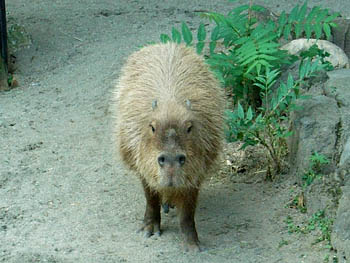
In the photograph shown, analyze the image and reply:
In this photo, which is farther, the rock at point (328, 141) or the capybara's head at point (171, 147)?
the rock at point (328, 141)

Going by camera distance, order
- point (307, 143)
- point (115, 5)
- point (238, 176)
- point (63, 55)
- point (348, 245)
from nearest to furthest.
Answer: point (348, 245)
point (307, 143)
point (238, 176)
point (63, 55)
point (115, 5)

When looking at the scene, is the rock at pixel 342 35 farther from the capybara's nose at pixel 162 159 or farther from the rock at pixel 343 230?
the capybara's nose at pixel 162 159

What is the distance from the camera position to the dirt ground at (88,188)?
4512 millimetres

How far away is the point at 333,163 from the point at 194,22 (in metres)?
Result: 4.10

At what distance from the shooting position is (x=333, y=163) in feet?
16.3

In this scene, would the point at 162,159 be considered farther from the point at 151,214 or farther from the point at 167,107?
the point at 151,214

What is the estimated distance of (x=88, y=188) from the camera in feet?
17.6

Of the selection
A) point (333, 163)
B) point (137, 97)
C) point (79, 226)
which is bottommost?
point (79, 226)

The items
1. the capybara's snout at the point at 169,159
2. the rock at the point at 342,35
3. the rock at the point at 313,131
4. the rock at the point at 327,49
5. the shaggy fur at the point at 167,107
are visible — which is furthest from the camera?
the rock at the point at 342,35

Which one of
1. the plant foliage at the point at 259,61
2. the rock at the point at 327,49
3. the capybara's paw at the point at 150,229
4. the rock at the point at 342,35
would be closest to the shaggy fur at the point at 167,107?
the plant foliage at the point at 259,61

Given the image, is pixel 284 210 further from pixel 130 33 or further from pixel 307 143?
pixel 130 33

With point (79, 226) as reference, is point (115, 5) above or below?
above

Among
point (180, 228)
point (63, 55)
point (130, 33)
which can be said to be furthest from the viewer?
point (130, 33)

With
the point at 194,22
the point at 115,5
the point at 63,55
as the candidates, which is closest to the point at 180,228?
the point at 63,55
